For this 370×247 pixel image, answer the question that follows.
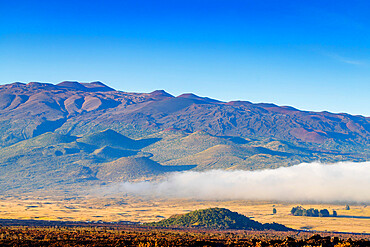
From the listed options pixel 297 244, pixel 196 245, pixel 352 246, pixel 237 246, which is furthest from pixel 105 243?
pixel 352 246

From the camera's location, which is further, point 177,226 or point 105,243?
point 177,226

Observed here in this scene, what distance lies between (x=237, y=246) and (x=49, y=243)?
69.9 ft

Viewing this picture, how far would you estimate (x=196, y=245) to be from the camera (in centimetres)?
5581

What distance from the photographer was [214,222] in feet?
436

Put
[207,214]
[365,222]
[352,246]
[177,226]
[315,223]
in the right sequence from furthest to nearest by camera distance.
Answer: [365,222] < [315,223] < [207,214] < [177,226] < [352,246]

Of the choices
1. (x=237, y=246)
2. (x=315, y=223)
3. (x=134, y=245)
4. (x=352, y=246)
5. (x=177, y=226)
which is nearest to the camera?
(x=352, y=246)

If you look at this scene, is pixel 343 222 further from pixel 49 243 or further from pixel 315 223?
pixel 49 243

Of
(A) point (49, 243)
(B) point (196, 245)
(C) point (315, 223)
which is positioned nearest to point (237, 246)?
(B) point (196, 245)

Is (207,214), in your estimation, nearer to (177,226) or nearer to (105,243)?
(177,226)

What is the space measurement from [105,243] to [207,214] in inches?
3185

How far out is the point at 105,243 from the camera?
59.5 meters

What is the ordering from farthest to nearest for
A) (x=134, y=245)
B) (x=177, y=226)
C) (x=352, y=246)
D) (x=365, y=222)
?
1. (x=365, y=222)
2. (x=177, y=226)
3. (x=134, y=245)
4. (x=352, y=246)

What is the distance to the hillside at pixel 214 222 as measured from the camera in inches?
5128

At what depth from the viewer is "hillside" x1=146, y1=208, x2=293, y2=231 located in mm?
130250
